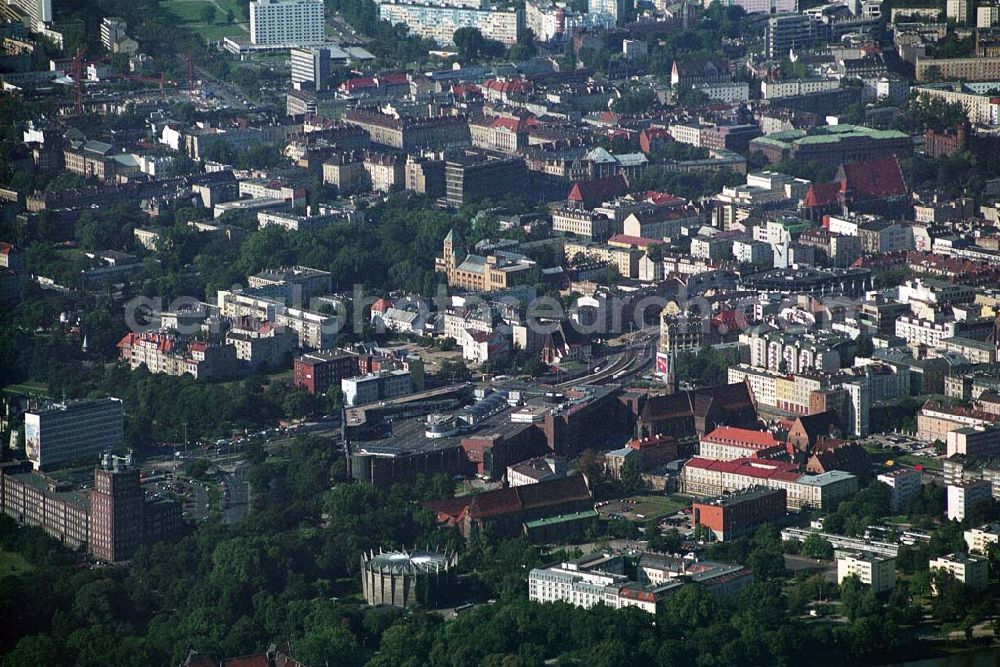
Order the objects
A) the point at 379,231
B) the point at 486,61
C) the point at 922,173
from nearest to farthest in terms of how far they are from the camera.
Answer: the point at 379,231 → the point at 922,173 → the point at 486,61

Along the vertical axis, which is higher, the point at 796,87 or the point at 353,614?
the point at 796,87

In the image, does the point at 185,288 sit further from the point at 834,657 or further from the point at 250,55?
the point at 250,55

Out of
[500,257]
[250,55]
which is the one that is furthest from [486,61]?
[500,257]

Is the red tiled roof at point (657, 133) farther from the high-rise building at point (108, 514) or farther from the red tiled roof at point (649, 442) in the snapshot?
the high-rise building at point (108, 514)

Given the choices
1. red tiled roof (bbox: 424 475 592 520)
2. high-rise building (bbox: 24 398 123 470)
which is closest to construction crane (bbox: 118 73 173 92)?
high-rise building (bbox: 24 398 123 470)

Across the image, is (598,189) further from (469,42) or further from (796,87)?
(469,42)

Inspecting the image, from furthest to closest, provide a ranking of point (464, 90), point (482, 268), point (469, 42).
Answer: point (469, 42), point (464, 90), point (482, 268)

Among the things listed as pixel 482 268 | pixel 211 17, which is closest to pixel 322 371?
pixel 482 268

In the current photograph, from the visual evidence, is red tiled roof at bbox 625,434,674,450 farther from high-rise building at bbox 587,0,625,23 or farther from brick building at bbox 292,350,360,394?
high-rise building at bbox 587,0,625,23
